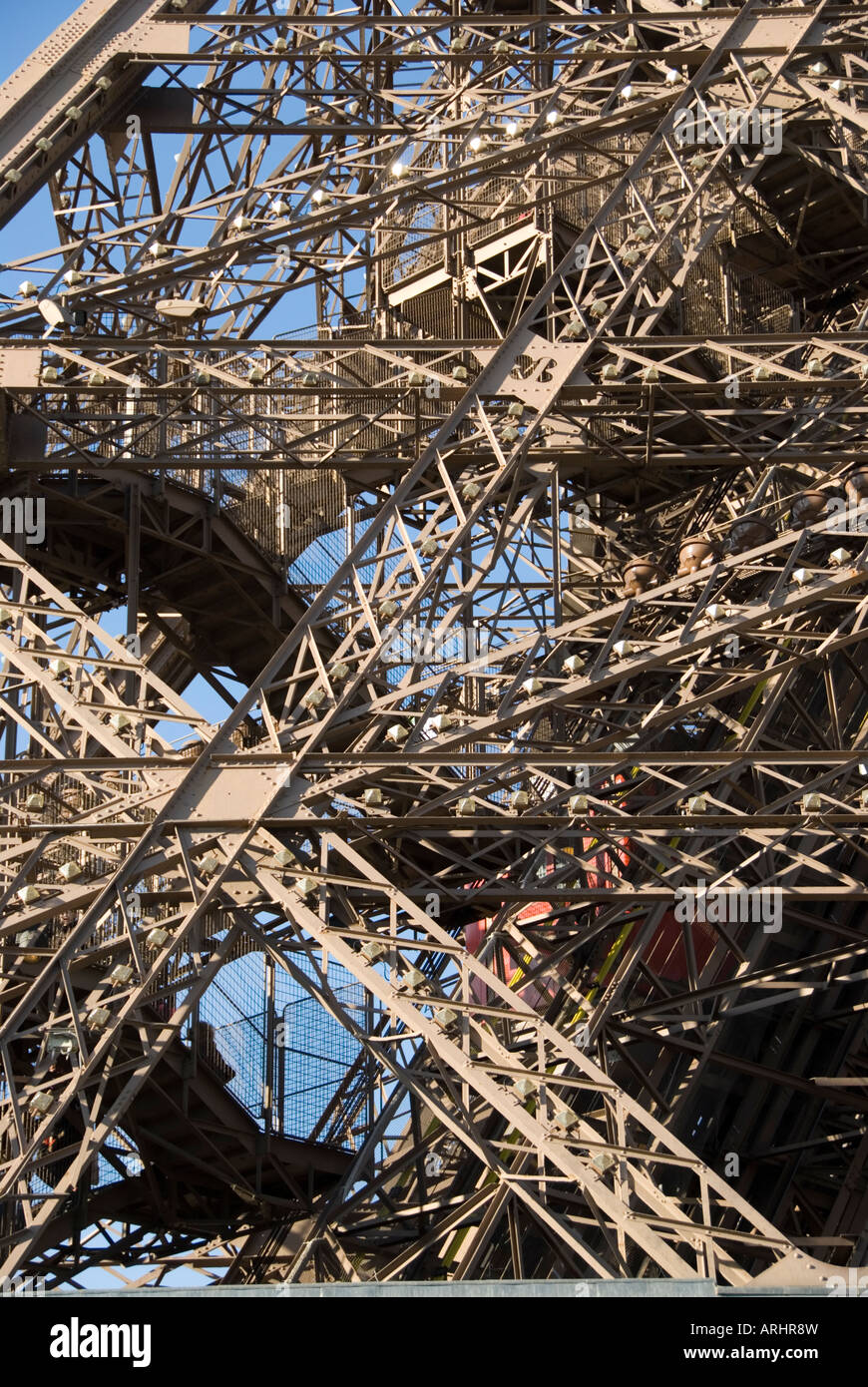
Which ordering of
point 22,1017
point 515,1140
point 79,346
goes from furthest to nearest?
point 515,1140 → point 79,346 → point 22,1017

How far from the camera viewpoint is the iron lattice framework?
20.5 meters

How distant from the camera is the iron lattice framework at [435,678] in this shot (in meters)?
20.5

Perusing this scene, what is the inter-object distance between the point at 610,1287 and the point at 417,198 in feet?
41.8

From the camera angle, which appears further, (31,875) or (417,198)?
(417,198)

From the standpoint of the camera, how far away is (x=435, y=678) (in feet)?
68.3

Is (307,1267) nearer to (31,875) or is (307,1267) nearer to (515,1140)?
(515,1140)

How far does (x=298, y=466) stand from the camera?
24844 millimetres

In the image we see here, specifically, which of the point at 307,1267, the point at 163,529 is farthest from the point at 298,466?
the point at 307,1267

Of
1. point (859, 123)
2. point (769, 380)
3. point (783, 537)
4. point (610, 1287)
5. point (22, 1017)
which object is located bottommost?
point (610, 1287)

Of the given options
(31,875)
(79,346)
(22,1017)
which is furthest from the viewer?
(79,346)

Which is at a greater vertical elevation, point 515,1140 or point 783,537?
point 783,537

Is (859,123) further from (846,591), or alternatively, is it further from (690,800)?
(690,800)

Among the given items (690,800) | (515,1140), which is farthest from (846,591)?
(515,1140)

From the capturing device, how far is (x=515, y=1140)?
2509 centimetres
